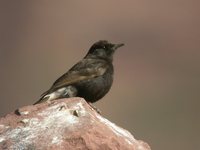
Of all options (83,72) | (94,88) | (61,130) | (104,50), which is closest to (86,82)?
(94,88)

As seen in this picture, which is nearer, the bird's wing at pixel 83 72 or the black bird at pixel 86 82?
the black bird at pixel 86 82

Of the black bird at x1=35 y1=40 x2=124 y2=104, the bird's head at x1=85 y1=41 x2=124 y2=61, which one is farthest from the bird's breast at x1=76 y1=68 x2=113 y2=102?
the bird's head at x1=85 y1=41 x2=124 y2=61

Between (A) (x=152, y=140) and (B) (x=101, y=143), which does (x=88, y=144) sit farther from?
(A) (x=152, y=140)

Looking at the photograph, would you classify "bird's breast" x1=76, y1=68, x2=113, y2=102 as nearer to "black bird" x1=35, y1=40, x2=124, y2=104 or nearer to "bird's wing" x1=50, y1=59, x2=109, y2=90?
"black bird" x1=35, y1=40, x2=124, y2=104

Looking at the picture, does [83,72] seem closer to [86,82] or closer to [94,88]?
[86,82]

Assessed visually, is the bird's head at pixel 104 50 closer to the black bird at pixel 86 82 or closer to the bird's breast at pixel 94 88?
the black bird at pixel 86 82

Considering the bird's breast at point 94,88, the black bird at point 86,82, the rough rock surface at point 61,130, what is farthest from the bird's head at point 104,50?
the rough rock surface at point 61,130
